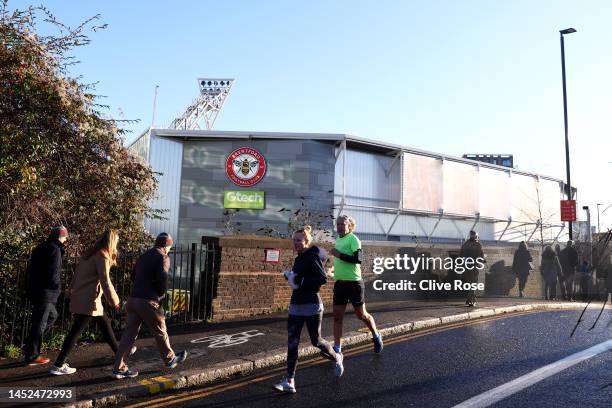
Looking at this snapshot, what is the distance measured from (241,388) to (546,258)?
13090mm

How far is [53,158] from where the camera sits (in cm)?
838

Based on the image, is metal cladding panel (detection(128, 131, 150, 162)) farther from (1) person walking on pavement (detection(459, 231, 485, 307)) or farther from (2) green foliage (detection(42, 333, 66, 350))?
(2) green foliage (detection(42, 333, 66, 350))

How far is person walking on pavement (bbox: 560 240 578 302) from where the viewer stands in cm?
1555

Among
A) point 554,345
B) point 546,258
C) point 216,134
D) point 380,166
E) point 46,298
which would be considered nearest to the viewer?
point 46,298

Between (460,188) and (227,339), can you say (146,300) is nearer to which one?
(227,339)

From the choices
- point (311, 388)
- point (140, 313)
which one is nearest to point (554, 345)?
point (311, 388)

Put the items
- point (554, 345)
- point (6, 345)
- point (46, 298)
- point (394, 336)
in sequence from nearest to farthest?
point (46, 298) → point (6, 345) → point (554, 345) → point (394, 336)

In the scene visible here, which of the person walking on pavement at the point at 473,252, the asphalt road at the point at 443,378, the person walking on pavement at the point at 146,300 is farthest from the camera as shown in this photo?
the person walking on pavement at the point at 473,252

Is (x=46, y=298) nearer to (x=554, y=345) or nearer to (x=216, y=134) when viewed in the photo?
(x=554, y=345)

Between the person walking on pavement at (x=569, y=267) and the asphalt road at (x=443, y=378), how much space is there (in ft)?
25.9

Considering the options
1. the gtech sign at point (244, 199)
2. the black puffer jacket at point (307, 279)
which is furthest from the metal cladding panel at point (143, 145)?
the black puffer jacket at point (307, 279)

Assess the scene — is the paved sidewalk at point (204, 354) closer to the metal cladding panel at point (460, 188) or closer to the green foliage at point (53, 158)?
the green foliage at point (53, 158)

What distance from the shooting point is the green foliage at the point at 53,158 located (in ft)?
24.2

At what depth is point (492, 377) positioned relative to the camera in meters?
5.84
